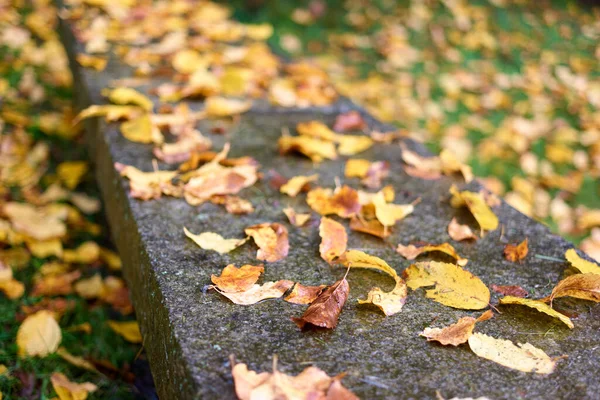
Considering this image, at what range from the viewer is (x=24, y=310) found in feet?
5.37

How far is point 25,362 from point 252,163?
2.67 feet

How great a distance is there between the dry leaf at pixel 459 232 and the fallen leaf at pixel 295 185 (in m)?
0.41

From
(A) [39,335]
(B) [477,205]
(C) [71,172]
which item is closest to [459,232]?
(B) [477,205]

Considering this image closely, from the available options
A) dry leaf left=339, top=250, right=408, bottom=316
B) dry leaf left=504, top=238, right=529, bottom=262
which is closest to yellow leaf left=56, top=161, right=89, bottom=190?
dry leaf left=339, top=250, right=408, bottom=316

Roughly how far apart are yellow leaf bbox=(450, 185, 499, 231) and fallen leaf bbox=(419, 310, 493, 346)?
16.4 inches

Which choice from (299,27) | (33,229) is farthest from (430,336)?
(299,27)

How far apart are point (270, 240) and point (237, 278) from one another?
0.57ft

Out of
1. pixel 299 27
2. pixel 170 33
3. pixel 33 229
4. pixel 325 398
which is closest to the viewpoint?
pixel 325 398

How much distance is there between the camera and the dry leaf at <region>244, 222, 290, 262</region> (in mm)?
1255

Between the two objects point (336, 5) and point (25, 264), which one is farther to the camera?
point (336, 5)

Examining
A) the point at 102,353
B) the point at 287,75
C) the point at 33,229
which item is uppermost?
the point at 287,75

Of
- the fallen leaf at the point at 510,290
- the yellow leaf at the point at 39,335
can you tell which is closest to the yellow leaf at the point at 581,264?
the fallen leaf at the point at 510,290

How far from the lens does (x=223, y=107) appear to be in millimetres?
2035

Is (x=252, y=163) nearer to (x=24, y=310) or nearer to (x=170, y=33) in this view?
(x=24, y=310)
